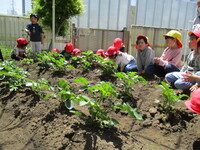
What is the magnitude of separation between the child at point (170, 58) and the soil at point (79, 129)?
1.29m

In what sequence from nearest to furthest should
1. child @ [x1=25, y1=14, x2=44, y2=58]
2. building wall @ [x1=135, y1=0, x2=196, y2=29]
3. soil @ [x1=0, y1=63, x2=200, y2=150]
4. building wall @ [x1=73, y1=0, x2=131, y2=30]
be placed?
1. soil @ [x1=0, y1=63, x2=200, y2=150]
2. child @ [x1=25, y1=14, x2=44, y2=58]
3. building wall @ [x1=73, y1=0, x2=131, y2=30]
4. building wall @ [x1=135, y1=0, x2=196, y2=29]

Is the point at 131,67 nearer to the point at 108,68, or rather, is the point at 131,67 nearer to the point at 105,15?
the point at 108,68

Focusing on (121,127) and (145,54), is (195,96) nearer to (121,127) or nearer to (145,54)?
(121,127)

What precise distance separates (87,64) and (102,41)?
603 centimetres

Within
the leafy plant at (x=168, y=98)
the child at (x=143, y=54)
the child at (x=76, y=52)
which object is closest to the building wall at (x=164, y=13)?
the child at (x=76, y=52)

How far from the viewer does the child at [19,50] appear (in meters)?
5.16

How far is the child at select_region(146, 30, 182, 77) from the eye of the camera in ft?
11.2

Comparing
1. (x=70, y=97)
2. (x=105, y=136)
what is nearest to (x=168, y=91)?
(x=105, y=136)

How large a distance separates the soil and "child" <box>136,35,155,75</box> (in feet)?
4.77

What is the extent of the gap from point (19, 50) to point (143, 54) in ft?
11.3

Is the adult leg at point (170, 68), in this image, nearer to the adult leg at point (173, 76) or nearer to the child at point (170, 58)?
the child at point (170, 58)

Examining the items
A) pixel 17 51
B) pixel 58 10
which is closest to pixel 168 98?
pixel 17 51

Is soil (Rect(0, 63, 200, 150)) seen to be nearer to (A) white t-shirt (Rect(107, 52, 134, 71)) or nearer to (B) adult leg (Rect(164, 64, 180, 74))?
(B) adult leg (Rect(164, 64, 180, 74))

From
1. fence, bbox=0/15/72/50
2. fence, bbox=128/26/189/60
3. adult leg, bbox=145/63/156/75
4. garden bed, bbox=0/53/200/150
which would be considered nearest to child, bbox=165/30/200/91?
garden bed, bbox=0/53/200/150
